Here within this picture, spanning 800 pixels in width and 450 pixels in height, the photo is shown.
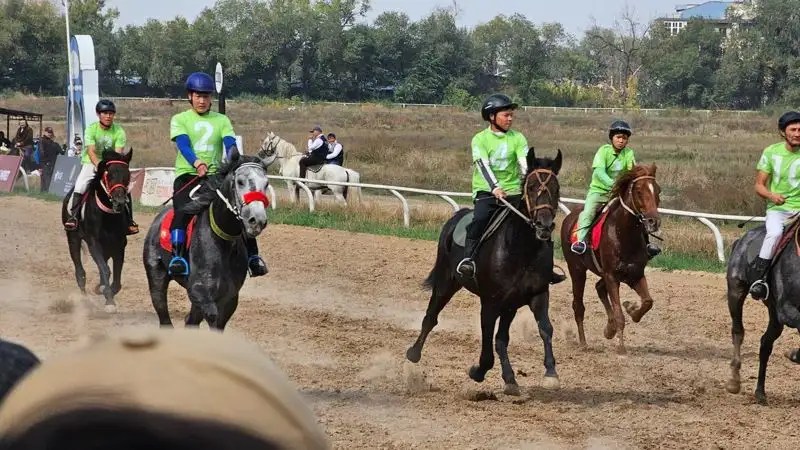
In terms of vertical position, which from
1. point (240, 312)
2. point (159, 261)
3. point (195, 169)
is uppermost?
point (195, 169)

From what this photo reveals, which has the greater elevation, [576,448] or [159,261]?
[159,261]

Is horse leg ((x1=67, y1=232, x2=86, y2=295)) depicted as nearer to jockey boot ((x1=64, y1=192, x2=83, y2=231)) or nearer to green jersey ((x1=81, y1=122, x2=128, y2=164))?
jockey boot ((x1=64, y1=192, x2=83, y2=231))

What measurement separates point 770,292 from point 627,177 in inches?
93.5

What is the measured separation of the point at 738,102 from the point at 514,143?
8721cm

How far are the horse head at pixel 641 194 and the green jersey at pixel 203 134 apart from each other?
4408mm

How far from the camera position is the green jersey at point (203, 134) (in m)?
9.27

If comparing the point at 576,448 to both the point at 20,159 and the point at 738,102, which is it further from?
the point at 738,102

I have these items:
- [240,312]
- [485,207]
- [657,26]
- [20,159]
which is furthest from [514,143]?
[657,26]

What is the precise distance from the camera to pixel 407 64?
96688mm

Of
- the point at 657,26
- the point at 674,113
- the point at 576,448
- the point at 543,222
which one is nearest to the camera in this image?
the point at 576,448

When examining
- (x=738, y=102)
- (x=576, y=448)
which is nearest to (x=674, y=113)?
(x=738, y=102)

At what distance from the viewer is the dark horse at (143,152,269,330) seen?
838 centimetres

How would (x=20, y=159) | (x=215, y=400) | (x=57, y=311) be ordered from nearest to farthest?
1. (x=215, y=400)
2. (x=57, y=311)
3. (x=20, y=159)

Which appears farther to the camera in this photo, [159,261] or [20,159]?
[20,159]
